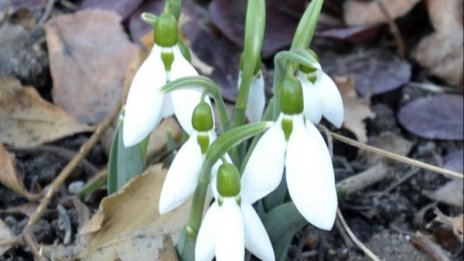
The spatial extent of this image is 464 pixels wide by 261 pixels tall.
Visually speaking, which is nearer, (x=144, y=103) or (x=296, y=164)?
(x=296, y=164)

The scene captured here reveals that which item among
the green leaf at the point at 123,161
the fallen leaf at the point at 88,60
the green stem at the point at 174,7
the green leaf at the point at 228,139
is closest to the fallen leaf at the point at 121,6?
the fallen leaf at the point at 88,60

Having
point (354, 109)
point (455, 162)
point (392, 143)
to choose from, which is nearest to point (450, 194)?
point (455, 162)

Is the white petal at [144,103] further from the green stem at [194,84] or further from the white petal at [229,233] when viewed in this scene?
the white petal at [229,233]

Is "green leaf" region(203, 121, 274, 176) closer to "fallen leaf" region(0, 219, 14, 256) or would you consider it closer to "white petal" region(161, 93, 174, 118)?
"white petal" region(161, 93, 174, 118)

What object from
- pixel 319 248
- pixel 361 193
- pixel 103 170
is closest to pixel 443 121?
pixel 361 193

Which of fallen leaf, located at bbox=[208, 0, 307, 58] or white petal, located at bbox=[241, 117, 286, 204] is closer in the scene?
white petal, located at bbox=[241, 117, 286, 204]

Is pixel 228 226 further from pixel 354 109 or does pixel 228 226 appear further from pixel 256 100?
pixel 354 109

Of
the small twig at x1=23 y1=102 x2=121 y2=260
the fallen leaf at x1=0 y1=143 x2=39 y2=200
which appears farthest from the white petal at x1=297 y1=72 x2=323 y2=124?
the fallen leaf at x1=0 y1=143 x2=39 y2=200
